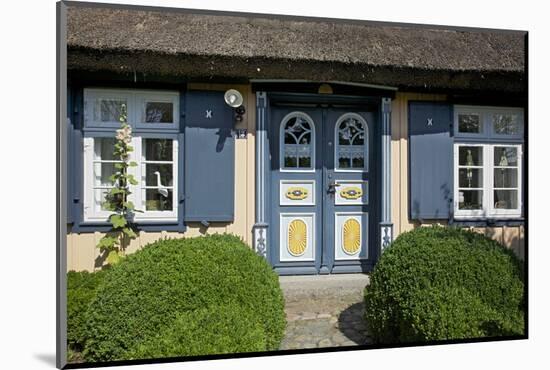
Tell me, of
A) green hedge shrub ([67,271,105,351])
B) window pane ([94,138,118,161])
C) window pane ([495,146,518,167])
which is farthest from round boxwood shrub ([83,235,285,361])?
window pane ([495,146,518,167])

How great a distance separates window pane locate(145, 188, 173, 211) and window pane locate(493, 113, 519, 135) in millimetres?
3442

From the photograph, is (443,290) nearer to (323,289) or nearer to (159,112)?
(323,289)

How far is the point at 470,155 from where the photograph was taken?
12.9ft

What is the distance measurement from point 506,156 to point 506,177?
0.22m

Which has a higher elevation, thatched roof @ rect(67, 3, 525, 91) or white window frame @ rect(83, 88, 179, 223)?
thatched roof @ rect(67, 3, 525, 91)

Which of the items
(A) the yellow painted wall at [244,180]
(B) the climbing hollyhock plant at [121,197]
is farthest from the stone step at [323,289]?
(B) the climbing hollyhock plant at [121,197]

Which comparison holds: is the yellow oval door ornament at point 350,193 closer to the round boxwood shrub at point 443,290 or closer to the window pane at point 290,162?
the window pane at point 290,162

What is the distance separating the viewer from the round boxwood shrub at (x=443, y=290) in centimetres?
256

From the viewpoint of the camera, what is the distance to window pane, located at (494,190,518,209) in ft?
12.3

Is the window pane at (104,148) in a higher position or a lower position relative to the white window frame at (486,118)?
lower

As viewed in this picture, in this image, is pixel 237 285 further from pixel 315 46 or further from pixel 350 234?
pixel 315 46

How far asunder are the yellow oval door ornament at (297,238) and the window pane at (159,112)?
1.69m

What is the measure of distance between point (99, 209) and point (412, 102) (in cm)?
337

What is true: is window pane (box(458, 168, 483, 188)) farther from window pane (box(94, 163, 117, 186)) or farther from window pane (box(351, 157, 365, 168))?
window pane (box(94, 163, 117, 186))
